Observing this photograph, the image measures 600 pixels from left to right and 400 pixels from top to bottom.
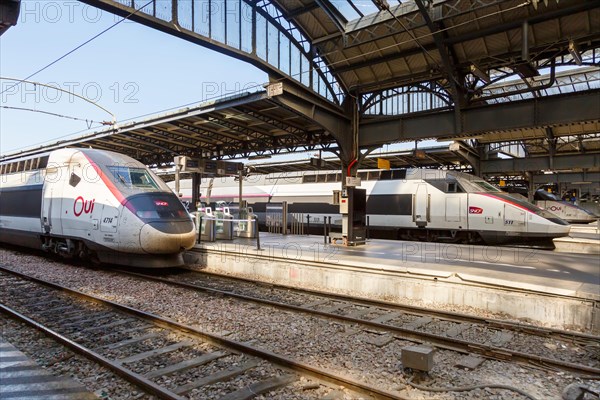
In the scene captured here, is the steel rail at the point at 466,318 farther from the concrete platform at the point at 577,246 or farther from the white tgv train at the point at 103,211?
the concrete platform at the point at 577,246

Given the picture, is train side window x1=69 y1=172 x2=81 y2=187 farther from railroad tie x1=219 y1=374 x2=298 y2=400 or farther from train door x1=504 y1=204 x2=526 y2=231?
train door x1=504 y1=204 x2=526 y2=231

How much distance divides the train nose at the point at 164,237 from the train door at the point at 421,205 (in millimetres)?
9841

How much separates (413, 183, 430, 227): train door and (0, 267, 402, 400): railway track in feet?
40.3

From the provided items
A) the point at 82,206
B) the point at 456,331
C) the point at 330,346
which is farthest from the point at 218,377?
the point at 82,206

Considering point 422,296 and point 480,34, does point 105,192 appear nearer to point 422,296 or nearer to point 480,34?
point 422,296

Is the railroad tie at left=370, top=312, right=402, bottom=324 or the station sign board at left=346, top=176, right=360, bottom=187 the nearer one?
the railroad tie at left=370, top=312, right=402, bottom=324

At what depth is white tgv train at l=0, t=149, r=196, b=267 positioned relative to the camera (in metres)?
9.41

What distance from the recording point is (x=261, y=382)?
4238 millimetres

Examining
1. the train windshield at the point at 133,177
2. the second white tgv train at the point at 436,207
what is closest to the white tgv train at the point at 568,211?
the second white tgv train at the point at 436,207

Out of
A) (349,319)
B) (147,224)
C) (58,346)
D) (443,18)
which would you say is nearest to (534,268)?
(349,319)

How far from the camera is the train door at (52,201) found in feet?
36.0

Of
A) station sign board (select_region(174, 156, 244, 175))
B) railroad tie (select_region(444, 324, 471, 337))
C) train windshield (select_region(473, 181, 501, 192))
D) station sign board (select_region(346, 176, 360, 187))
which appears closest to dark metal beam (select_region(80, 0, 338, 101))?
station sign board (select_region(346, 176, 360, 187))

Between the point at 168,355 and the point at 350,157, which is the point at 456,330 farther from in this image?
the point at 350,157

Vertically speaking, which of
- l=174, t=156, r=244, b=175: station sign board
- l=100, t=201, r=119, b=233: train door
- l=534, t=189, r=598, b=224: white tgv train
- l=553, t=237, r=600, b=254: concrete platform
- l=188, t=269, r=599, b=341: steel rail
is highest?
l=174, t=156, r=244, b=175: station sign board
